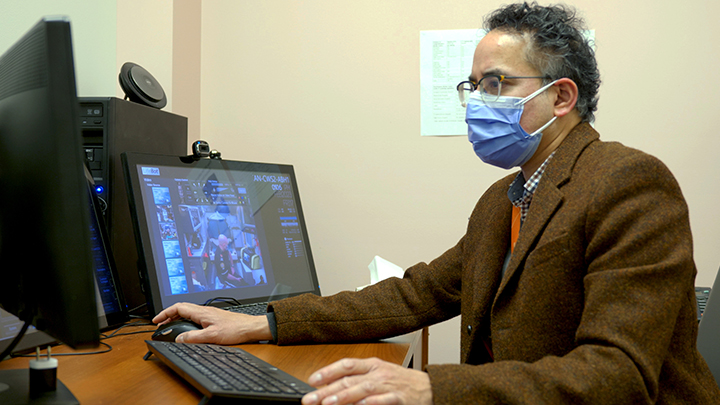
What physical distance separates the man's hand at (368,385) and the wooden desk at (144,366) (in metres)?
0.17

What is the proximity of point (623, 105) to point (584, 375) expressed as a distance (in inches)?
53.8

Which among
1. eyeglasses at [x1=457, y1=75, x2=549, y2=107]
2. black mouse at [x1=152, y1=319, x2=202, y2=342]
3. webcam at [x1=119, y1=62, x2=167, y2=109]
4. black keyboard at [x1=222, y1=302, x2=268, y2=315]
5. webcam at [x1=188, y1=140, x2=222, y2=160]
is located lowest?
black keyboard at [x1=222, y1=302, x2=268, y2=315]

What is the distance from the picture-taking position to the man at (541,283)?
2.18 ft

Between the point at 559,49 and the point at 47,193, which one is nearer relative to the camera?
the point at 47,193

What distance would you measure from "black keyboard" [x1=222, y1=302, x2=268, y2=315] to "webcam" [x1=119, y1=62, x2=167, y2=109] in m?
0.59

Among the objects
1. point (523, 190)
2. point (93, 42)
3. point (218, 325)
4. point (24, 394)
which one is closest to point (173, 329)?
point (218, 325)

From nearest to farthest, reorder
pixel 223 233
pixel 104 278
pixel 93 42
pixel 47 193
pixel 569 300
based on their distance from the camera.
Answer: pixel 47 193 < pixel 569 300 < pixel 104 278 < pixel 223 233 < pixel 93 42

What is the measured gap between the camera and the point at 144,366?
850 mm

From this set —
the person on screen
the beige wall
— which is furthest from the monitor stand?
the beige wall

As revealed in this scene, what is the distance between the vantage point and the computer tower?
4.12 feet

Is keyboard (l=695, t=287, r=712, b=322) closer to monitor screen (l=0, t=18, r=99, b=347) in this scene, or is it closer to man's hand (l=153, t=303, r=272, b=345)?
man's hand (l=153, t=303, r=272, b=345)

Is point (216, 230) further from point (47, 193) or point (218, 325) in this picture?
point (47, 193)

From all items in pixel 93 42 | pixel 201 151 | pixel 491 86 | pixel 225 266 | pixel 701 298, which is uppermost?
pixel 93 42

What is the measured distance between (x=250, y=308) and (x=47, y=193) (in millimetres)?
761
